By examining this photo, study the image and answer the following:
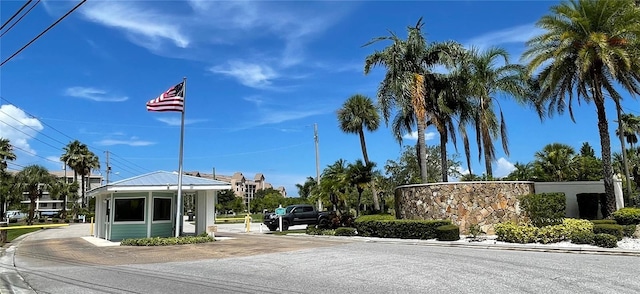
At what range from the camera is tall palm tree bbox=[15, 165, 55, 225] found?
5150 cm

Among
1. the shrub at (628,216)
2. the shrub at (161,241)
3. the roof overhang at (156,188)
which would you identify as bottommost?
the shrub at (161,241)

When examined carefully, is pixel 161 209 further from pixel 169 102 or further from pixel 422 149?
pixel 422 149

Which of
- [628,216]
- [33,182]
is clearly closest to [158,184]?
[628,216]

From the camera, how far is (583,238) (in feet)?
51.4

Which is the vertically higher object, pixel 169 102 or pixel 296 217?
pixel 169 102

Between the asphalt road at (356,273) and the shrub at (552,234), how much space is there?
266 centimetres

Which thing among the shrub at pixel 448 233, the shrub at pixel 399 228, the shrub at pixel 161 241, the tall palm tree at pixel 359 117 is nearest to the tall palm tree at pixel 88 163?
the tall palm tree at pixel 359 117

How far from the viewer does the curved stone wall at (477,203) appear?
20.5 m

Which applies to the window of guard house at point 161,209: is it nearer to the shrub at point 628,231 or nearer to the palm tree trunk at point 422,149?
the palm tree trunk at point 422,149

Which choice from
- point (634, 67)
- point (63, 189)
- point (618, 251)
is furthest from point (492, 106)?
point (63, 189)

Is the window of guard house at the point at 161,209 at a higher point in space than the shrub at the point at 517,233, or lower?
higher

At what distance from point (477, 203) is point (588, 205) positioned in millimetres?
6272

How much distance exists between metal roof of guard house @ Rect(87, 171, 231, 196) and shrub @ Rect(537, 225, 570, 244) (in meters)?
14.5

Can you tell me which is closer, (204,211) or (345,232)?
(345,232)
